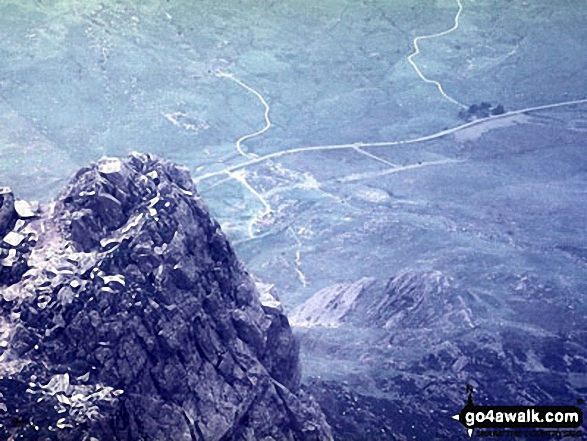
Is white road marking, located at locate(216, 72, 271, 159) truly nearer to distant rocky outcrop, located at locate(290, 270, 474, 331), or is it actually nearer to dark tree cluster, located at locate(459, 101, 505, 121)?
dark tree cluster, located at locate(459, 101, 505, 121)

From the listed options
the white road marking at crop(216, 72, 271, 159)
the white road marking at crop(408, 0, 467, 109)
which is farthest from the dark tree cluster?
the white road marking at crop(216, 72, 271, 159)

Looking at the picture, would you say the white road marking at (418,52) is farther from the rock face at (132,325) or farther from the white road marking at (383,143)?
the rock face at (132,325)

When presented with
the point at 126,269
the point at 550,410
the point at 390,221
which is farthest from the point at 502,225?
the point at 126,269

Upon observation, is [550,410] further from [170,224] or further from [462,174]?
[462,174]

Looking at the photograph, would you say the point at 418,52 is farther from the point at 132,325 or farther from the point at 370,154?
the point at 132,325

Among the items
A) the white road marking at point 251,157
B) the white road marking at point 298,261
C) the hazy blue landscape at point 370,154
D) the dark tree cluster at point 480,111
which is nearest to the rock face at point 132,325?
the hazy blue landscape at point 370,154

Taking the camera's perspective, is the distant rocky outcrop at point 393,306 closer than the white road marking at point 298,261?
Yes
